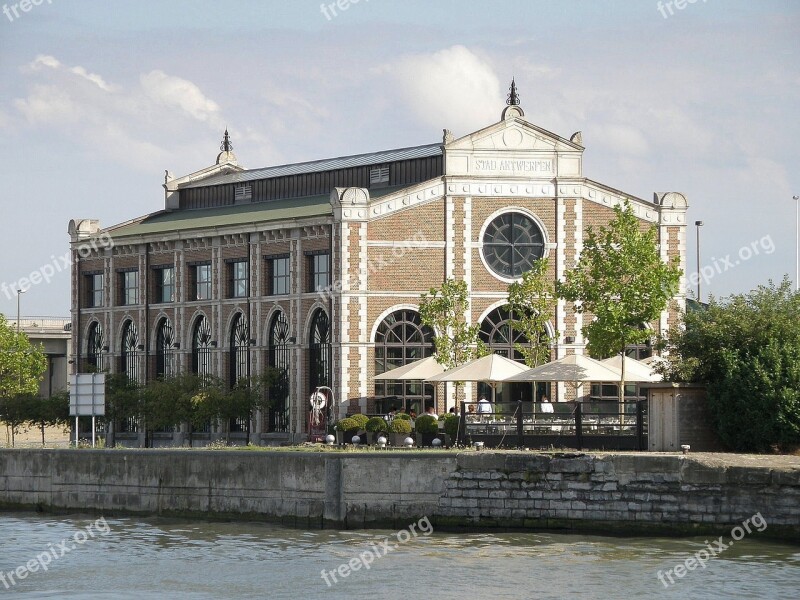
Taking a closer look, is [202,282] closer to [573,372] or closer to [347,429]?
[347,429]

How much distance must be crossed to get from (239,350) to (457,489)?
2591cm

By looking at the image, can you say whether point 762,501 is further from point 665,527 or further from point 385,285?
point 385,285

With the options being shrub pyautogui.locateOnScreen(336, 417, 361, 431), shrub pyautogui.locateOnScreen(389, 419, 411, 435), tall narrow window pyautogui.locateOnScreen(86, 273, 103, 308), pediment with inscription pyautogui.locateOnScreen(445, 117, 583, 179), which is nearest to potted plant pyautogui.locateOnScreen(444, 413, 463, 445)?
shrub pyautogui.locateOnScreen(389, 419, 411, 435)

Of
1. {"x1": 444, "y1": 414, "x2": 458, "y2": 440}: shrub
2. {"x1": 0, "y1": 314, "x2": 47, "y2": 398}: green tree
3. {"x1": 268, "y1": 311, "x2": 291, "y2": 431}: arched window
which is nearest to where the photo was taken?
{"x1": 444, "y1": 414, "x2": 458, "y2": 440}: shrub

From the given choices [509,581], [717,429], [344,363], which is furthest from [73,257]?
[509,581]

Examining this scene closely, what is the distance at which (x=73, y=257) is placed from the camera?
225 feet

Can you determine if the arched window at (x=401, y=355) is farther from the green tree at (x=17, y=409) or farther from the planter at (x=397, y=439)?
the green tree at (x=17, y=409)

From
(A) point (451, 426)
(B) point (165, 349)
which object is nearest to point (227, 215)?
(B) point (165, 349)

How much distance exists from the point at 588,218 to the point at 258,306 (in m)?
12.0

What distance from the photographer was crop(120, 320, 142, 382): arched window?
215 ft

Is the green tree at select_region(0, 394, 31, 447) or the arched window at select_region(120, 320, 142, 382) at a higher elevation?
the arched window at select_region(120, 320, 142, 382)

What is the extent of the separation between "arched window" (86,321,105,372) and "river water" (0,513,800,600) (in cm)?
2974

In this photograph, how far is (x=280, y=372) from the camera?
59344 millimetres

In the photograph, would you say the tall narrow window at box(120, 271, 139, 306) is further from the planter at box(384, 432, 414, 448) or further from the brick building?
the planter at box(384, 432, 414, 448)
